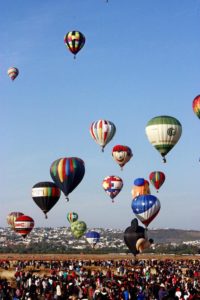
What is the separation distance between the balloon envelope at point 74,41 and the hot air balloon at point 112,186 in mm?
14710

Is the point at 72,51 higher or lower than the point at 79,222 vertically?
higher

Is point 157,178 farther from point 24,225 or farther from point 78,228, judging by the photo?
point 78,228

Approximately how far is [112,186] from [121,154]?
14.1 feet

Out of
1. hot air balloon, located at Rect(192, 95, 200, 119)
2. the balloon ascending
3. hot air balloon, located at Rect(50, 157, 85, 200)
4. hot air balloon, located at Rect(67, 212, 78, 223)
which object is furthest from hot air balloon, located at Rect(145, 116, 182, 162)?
hot air balloon, located at Rect(67, 212, 78, 223)

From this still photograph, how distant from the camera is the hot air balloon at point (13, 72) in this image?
179 ft

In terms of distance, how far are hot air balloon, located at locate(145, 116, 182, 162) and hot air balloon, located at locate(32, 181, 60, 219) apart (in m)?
9.07

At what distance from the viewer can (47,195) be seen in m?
40.2

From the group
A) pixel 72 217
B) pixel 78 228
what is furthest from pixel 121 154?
pixel 72 217

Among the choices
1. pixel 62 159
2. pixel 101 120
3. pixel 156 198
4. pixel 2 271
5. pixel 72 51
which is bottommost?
pixel 2 271

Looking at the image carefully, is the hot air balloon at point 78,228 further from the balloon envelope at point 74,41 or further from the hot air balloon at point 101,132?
the balloon envelope at point 74,41

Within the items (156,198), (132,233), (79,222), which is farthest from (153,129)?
(79,222)

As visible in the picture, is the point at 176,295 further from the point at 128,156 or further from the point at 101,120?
the point at 128,156

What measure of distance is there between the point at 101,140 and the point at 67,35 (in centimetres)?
998

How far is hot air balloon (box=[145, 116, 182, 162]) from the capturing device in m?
36.1
